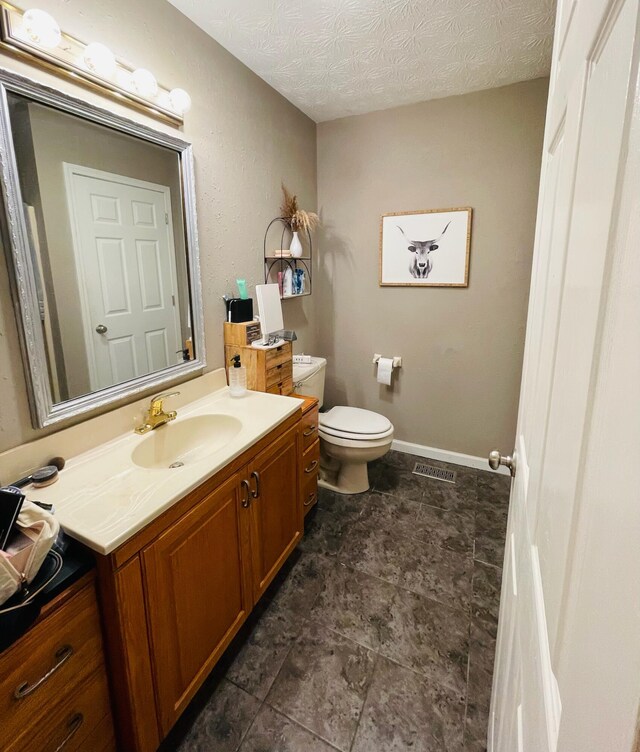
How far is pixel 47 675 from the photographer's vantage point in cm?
85

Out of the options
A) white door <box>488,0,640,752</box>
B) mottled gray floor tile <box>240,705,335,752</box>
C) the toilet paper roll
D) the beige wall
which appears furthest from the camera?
the toilet paper roll

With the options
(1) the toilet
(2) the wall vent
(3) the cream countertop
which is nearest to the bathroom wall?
(3) the cream countertop

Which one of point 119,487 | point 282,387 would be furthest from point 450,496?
point 119,487

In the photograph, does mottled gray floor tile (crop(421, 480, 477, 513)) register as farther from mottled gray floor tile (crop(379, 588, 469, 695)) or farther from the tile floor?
mottled gray floor tile (crop(379, 588, 469, 695))

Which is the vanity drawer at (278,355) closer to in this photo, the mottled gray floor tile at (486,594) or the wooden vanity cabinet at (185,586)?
the wooden vanity cabinet at (185,586)

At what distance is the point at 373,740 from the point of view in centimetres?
121

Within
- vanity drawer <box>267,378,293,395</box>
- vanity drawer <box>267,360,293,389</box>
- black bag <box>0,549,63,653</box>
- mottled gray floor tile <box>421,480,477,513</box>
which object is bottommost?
mottled gray floor tile <box>421,480,477,513</box>

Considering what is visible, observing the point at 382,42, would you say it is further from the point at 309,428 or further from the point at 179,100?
the point at 309,428

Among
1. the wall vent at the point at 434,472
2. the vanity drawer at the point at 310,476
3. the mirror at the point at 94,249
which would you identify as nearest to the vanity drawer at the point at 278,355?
the mirror at the point at 94,249

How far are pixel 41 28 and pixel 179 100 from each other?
1.65 ft

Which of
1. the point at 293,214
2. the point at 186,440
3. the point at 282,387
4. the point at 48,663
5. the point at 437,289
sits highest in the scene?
the point at 293,214

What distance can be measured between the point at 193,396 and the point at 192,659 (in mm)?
992

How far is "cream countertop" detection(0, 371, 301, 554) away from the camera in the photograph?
949 mm

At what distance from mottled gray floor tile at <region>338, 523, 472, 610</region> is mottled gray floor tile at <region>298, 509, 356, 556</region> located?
0.16 feet
